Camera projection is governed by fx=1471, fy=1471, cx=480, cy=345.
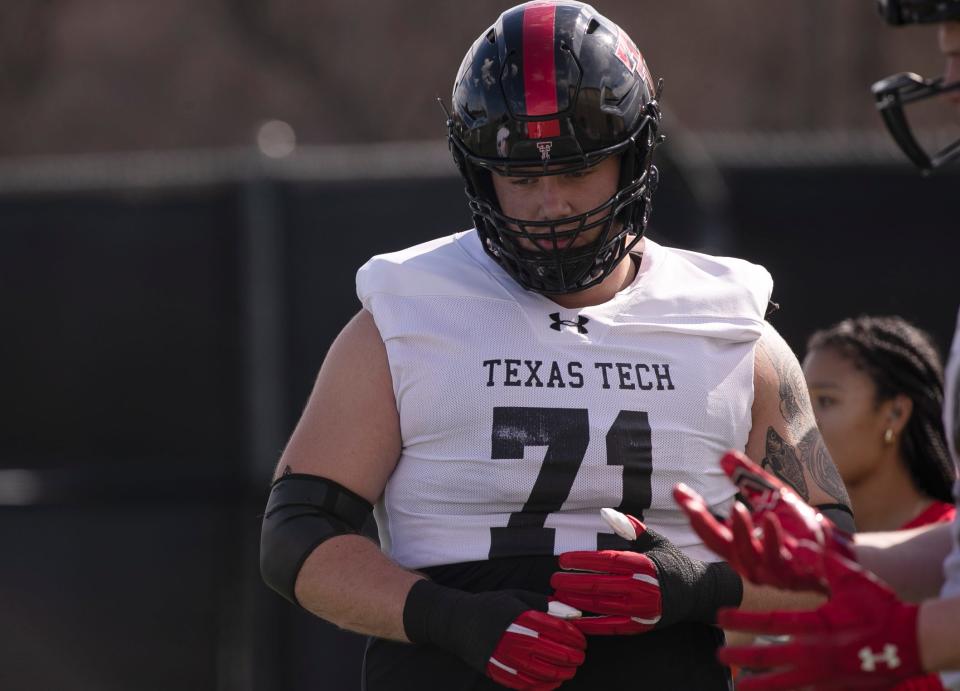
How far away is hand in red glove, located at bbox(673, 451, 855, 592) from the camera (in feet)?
6.88

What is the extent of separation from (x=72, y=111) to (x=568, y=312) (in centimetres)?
964

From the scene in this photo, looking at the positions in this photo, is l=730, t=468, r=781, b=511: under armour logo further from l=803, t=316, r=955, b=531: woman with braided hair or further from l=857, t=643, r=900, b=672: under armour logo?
l=803, t=316, r=955, b=531: woman with braided hair

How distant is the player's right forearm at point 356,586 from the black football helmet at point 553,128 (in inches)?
23.5

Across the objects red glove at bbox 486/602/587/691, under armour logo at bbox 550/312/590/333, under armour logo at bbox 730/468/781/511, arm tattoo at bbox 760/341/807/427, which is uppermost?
under armour logo at bbox 550/312/590/333

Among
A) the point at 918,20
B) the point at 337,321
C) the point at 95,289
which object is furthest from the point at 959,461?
the point at 95,289

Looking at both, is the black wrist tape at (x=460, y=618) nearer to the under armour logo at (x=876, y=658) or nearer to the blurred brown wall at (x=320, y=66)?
the under armour logo at (x=876, y=658)

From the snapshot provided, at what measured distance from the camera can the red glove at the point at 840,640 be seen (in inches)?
79.0

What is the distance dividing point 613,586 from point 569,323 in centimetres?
56

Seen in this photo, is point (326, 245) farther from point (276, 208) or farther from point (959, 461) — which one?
point (959, 461)

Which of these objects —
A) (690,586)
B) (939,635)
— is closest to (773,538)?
(939,635)

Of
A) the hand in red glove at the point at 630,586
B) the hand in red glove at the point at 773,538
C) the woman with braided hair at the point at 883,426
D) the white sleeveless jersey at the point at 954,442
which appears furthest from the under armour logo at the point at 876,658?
the woman with braided hair at the point at 883,426

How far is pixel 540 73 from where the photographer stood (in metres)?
2.79

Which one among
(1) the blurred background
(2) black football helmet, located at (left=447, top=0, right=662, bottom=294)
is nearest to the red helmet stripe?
(2) black football helmet, located at (left=447, top=0, right=662, bottom=294)

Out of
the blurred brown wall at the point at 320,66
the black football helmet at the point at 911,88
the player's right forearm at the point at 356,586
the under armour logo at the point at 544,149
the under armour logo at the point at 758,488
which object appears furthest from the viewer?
the blurred brown wall at the point at 320,66
